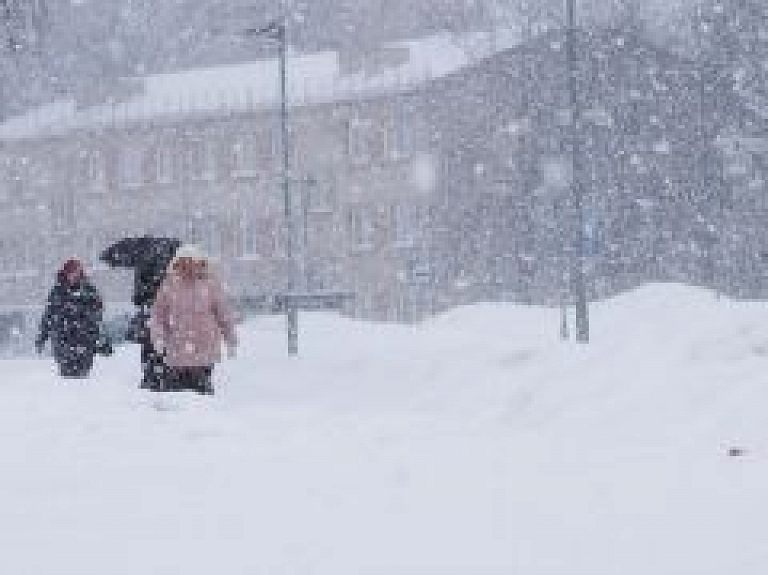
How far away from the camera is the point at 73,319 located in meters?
16.3

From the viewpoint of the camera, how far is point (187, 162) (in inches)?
2269

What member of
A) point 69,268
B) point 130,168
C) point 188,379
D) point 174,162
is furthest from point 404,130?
point 188,379

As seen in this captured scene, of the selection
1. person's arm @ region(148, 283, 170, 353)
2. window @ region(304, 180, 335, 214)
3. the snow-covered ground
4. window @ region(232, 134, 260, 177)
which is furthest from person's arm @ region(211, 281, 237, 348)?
window @ region(232, 134, 260, 177)

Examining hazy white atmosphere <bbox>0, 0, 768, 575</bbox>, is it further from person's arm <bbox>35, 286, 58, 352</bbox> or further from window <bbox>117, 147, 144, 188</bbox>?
window <bbox>117, 147, 144, 188</bbox>

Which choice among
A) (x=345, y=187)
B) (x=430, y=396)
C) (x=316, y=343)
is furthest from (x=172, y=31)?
(x=430, y=396)

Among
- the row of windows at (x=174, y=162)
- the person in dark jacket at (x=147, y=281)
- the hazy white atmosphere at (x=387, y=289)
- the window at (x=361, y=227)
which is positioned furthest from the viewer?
the row of windows at (x=174, y=162)

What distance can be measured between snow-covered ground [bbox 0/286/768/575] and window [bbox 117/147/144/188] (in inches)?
1820

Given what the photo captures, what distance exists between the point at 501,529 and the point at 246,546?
1.04 metres

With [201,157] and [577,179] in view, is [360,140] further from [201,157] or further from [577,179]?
[577,179]

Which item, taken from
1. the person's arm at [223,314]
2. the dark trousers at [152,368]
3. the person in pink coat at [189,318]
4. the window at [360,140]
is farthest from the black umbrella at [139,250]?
the window at [360,140]

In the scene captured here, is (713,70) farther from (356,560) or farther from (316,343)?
(356,560)

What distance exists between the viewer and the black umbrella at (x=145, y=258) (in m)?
14.7

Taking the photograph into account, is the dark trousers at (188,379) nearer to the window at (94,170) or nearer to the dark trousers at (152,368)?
the dark trousers at (152,368)

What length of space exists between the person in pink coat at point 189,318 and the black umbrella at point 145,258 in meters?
1.63
